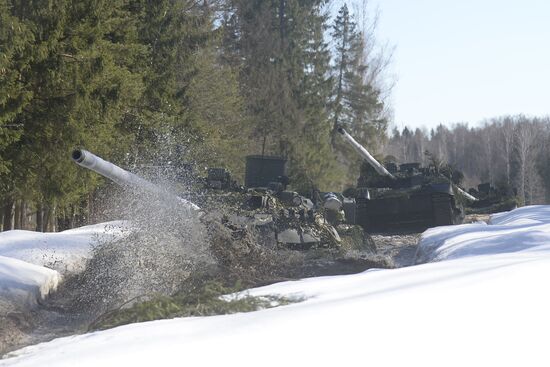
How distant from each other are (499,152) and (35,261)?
2824 inches

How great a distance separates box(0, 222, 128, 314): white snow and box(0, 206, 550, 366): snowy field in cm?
526

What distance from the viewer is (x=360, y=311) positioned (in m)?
4.34

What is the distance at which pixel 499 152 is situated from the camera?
3145 inches

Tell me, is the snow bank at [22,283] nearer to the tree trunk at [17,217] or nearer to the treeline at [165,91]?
the treeline at [165,91]

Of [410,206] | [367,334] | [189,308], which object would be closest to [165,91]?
[410,206]

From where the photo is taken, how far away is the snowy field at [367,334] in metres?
3.70

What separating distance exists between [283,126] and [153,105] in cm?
1901

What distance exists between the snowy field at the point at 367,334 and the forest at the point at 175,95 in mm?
9785

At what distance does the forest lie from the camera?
15203 millimetres

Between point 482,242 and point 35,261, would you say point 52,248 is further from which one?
point 482,242

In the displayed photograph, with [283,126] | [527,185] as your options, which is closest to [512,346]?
[283,126]

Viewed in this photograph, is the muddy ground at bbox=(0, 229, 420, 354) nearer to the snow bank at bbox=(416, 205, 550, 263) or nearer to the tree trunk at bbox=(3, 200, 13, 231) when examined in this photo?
the snow bank at bbox=(416, 205, 550, 263)

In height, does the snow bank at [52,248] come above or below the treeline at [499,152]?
below

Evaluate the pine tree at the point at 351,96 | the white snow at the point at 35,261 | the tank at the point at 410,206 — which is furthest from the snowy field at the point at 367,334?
the pine tree at the point at 351,96
